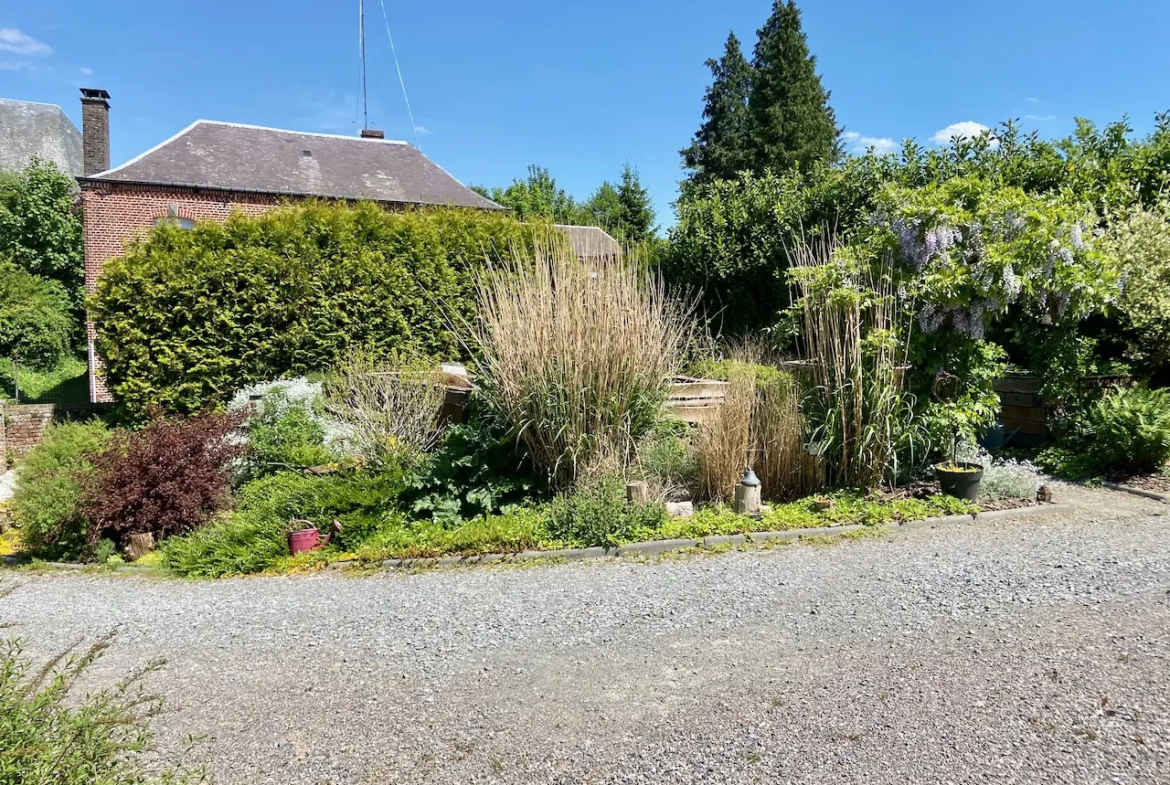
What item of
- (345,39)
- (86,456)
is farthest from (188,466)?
(345,39)

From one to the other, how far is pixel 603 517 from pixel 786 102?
24.4 metres

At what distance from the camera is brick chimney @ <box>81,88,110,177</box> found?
55.0 feet

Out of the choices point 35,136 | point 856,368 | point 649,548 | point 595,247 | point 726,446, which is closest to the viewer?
point 649,548

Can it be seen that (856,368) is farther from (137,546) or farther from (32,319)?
(32,319)

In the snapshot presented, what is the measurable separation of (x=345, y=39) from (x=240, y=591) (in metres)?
10.5

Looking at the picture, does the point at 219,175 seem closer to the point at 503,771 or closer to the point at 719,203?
the point at 719,203

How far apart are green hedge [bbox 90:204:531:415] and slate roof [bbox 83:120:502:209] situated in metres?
7.13

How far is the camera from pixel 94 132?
16.9 meters

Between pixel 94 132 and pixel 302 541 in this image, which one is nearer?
pixel 302 541

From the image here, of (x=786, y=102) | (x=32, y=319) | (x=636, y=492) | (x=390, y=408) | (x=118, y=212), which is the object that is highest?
(x=786, y=102)

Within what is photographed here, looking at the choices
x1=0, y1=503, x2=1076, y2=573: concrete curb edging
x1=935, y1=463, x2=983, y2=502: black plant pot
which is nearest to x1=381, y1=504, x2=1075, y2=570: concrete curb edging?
x1=0, y1=503, x2=1076, y2=573: concrete curb edging

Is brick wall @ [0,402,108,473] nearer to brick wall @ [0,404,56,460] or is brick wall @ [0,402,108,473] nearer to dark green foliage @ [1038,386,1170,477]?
brick wall @ [0,404,56,460]

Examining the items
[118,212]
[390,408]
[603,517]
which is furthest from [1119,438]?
[118,212]

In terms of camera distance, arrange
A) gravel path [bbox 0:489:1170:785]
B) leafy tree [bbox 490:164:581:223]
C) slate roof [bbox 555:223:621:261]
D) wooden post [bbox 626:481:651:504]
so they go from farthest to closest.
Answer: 1. leafy tree [bbox 490:164:581:223]
2. slate roof [bbox 555:223:621:261]
3. wooden post [bbox 626:481:651:504]
4. gravel path [bbox 0:489:1170:785]
